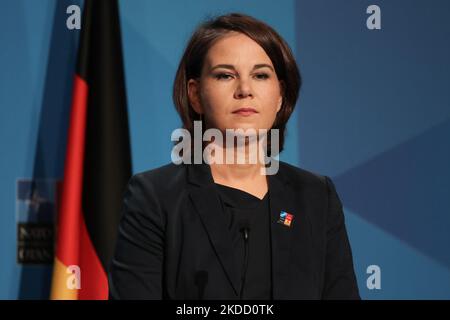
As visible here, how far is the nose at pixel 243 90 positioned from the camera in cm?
141

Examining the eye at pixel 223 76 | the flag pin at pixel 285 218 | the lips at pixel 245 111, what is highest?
the eye at pixel 223 76

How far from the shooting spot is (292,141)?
2691mm

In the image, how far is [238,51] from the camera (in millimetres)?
1440

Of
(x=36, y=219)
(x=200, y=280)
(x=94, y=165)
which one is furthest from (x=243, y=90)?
(x=36, y=219)

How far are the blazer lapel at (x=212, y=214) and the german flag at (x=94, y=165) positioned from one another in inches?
41.9

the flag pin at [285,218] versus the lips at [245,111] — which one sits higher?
the lips at [245,111]

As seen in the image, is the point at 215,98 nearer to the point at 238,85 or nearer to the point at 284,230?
the point at 238,85

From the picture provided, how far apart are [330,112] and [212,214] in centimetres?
142

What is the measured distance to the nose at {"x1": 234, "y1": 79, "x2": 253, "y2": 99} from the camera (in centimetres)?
141

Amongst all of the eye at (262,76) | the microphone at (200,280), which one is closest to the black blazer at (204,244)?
the microphone at (200,280)

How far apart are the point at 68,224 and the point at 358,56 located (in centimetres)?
144

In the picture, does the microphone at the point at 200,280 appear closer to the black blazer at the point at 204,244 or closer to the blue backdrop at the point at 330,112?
the black blazer at the point at 204,244
